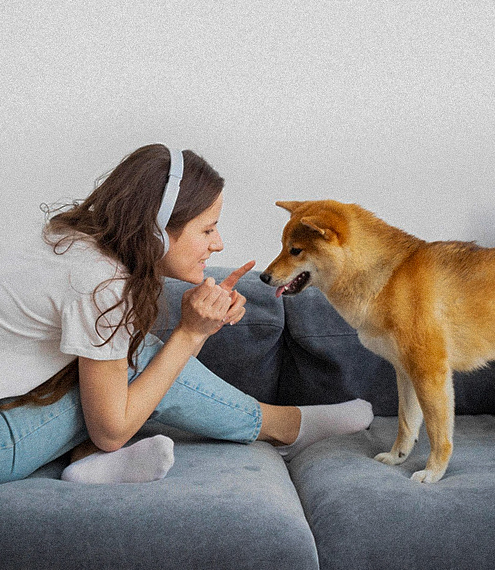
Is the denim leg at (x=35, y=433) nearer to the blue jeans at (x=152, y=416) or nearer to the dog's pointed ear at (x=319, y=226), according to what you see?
the blue jeans at (x=152, y=416)

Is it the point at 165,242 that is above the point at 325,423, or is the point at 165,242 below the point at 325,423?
above

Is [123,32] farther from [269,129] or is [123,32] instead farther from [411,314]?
[411,314]

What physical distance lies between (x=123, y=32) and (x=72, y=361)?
148 centimetres

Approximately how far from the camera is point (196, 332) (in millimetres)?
1512

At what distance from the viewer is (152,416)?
169cm

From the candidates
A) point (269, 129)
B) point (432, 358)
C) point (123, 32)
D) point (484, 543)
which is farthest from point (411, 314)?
point (123, 32)

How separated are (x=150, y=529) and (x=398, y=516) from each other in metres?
0.48

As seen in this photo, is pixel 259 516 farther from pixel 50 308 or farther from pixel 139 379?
pixel 50 308

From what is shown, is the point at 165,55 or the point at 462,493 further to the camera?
the point at 165,55

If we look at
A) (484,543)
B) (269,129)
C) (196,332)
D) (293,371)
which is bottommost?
(293,371)

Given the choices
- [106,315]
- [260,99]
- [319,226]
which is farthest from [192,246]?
[260,99]

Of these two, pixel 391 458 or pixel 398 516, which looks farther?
pixel 391 458

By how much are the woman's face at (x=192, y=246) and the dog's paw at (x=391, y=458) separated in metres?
0.70

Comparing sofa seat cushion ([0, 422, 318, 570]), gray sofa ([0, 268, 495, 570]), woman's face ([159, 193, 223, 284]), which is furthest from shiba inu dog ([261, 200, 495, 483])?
sofa seat cushion ([0, 422, 318, 570])
